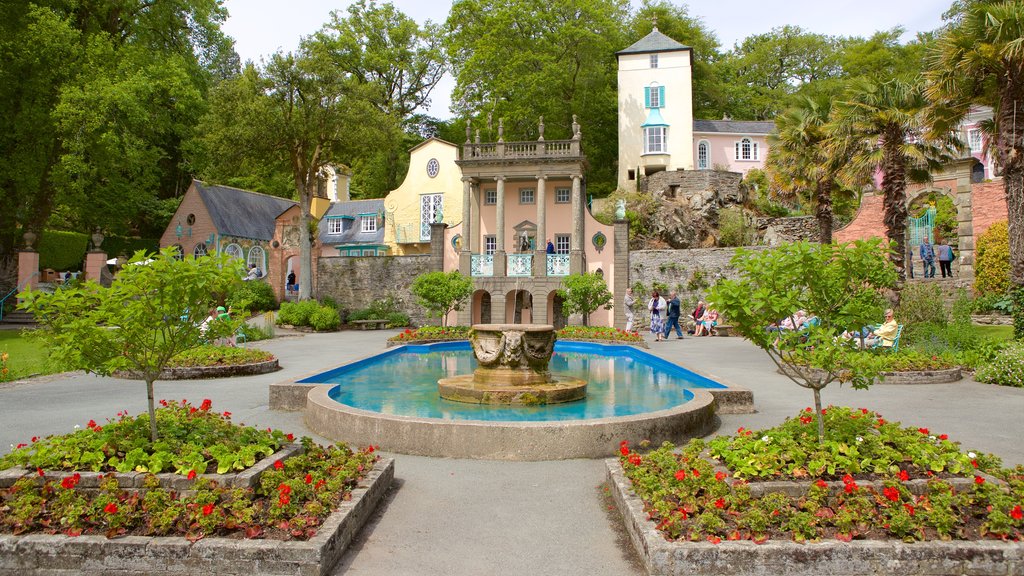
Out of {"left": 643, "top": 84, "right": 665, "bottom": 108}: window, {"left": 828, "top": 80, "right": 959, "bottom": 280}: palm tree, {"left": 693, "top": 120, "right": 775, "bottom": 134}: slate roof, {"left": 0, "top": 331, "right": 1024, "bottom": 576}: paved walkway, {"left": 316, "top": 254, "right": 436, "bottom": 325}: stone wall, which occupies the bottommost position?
{"left": 0, "top": 331, "right": 1024, "bottom": 576}: paved walkway

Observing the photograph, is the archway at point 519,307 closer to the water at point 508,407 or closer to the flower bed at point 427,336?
the flower bed at point 427,336

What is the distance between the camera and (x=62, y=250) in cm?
3472

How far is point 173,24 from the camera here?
3219 cm

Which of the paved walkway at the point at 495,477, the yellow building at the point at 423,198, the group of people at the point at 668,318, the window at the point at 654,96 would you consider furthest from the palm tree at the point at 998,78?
the window at the point at 654,96

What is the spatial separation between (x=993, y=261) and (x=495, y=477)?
24.8 m

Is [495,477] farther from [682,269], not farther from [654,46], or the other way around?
[654,46]

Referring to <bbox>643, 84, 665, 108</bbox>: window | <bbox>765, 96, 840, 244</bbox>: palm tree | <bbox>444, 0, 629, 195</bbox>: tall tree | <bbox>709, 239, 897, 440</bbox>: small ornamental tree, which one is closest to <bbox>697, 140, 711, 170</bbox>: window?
<bbox>643, 84, 665, 108</bbox>: window

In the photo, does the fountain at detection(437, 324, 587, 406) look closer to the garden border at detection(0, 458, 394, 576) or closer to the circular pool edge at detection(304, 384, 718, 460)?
the circular pool edge at detection(304, 384, 718, 460)

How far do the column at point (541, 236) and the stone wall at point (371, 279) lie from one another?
20.3 feet

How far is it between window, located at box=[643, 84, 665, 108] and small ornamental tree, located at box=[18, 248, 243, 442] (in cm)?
4124

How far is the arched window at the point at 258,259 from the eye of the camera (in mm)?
41250

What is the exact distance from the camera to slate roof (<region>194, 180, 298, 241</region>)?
128ft

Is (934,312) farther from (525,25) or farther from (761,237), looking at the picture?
(525,25)

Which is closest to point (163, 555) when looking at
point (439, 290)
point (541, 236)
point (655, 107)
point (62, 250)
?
point (439, 290)
